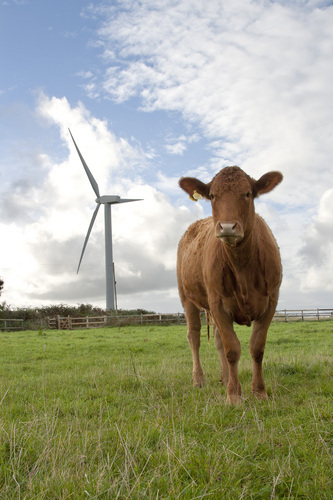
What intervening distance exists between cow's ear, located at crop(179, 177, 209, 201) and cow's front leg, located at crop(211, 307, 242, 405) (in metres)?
1.48

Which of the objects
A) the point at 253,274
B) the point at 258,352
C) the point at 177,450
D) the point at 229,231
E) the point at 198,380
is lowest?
the point at 198,380

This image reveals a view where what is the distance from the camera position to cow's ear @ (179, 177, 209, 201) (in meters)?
5.67

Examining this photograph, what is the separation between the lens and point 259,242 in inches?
221

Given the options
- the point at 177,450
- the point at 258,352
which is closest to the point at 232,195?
the point at 258,352

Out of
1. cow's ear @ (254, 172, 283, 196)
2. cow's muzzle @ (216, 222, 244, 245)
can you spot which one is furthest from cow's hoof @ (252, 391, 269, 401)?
cow's ear @ (254, 172, 283, 196)

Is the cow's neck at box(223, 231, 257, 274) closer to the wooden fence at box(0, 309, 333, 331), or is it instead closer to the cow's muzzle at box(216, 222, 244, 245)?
the cow's muzzle at box(216, 222, 244, 245)

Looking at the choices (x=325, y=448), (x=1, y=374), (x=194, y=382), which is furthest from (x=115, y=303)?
(x=325, y=448)

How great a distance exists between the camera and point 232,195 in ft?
16.2

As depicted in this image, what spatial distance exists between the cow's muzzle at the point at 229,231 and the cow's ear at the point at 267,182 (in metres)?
1.13

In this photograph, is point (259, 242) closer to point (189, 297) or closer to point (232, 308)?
point (232, 308)

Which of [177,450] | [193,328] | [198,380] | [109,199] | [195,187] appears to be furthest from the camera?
[109,199]

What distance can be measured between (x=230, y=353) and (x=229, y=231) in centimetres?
172

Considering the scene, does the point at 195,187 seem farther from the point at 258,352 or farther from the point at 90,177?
the point at 90,177

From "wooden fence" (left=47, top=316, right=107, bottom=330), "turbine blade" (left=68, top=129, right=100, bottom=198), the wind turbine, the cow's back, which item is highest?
"turbine blade" (left=68, top=129, right=100, bottom=198)
